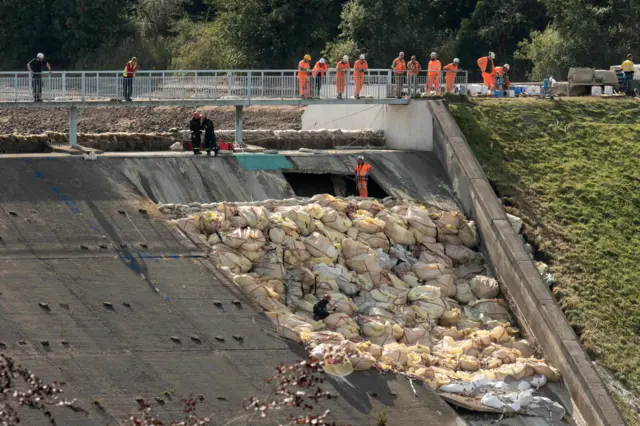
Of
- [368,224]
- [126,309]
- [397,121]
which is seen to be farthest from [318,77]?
[126,309]

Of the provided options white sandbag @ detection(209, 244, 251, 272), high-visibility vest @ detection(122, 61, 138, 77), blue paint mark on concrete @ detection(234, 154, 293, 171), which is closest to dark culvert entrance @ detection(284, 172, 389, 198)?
blue paint mark on concrete @ detection(234, 154, 293, 171)

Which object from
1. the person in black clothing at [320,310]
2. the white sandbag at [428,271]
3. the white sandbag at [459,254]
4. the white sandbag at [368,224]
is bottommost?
the person in black clothing at [320,310]

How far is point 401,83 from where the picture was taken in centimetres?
3822

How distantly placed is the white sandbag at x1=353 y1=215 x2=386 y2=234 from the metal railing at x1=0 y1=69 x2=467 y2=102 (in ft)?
15.7

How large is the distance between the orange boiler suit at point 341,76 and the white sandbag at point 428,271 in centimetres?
645

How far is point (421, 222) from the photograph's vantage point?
111 ft

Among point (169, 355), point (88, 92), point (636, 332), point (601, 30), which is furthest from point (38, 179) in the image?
point (601, 30)

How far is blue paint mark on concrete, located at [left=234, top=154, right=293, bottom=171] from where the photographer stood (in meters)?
35.0

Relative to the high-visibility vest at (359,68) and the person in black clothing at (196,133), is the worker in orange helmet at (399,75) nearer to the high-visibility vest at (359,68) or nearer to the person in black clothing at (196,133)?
the high-visibility vest at (359,68)

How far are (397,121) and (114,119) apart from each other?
13.0 m

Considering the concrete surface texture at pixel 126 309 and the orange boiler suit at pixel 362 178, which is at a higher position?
the orange boiler suit at pixel 362 178

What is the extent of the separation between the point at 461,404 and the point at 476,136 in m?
10.4

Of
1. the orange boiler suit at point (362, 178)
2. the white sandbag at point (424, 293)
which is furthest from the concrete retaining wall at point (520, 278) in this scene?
the orange boiler suit at point (362, 178)

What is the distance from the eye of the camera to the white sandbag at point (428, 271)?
107ft
